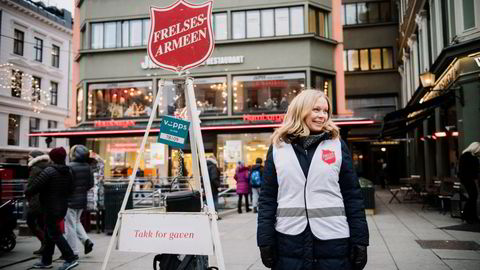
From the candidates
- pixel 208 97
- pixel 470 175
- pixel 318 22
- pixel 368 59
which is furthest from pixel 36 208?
pixel 368 59

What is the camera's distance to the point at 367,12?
33.6m

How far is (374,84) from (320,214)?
31.6 meters

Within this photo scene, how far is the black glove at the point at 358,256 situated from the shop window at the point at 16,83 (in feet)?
35.2

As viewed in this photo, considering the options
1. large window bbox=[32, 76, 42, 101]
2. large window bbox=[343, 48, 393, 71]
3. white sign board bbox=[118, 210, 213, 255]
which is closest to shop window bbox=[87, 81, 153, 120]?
large window bbox=[32, 76, 42, 101]

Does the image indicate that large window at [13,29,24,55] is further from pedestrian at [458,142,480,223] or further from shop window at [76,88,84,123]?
shop window at [76,88,84,123]

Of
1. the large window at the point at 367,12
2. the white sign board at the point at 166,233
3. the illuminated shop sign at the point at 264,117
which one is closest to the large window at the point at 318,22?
the illuminated shop sign at the point at 264,117

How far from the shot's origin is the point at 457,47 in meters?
13.2

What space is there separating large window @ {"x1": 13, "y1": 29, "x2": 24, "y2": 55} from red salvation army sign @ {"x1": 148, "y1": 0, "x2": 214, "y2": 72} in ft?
23.9

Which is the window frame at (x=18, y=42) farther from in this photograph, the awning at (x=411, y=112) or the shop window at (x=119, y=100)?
the awning at (x=411, y=112)

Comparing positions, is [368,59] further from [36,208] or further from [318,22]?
[36,208]

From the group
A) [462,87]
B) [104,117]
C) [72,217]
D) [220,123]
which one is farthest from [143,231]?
[104,117]

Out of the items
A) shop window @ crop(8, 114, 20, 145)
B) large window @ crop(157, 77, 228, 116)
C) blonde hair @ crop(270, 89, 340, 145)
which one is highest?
large window @ crop(157, 77, 228, 116)

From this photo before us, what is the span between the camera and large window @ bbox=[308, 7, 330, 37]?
2232 centimetres

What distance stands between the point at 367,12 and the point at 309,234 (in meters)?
33.4
